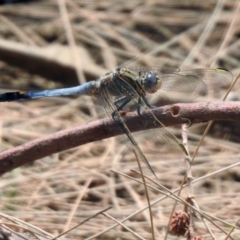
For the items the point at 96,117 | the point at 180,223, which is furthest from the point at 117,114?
the point at 96,117

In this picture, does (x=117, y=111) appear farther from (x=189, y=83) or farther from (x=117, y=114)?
(x=189, y=83)

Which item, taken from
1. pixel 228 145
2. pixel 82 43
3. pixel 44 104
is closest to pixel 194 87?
pixel 228 145

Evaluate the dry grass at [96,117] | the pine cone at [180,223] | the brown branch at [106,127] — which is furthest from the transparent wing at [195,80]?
the pine cone at [180,223]

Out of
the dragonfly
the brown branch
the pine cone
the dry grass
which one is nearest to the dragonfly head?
the dragonfly

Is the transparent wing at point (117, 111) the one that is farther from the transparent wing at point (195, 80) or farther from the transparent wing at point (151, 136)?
the transparent wing at point (195, 80)

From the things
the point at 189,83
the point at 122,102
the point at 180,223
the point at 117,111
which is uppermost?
the point at 189,83

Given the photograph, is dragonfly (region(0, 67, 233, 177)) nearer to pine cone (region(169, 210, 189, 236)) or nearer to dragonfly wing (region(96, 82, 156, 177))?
dragonfly wing (region(96, 82, 156, 177))
